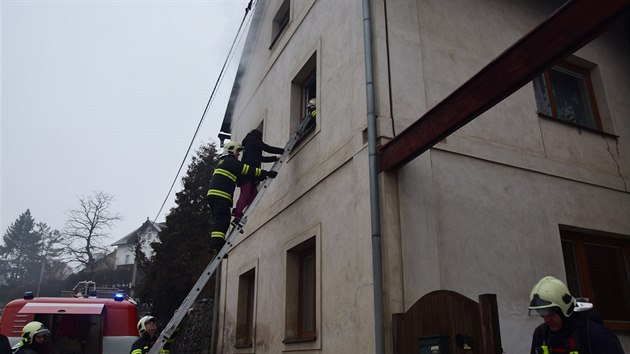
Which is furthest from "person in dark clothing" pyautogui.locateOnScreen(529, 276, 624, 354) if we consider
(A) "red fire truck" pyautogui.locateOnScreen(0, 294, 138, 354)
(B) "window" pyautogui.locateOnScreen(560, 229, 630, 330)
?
(A) "red fire truck" pyautogui.locateOnScreen(0, 294, 138, 354)

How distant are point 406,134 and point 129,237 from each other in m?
62.5

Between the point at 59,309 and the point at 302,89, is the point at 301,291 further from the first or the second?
the point at 59,309

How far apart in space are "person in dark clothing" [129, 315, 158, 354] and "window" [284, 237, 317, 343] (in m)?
1.78

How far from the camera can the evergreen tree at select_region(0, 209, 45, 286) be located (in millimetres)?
56031

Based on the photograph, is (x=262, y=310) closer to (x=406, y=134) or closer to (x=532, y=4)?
(x=406, y=134)

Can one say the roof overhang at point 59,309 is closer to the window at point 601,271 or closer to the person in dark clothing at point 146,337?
the person in dark clothing at point 146,337

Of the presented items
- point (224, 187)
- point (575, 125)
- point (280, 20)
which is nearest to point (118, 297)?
point (224, 187)

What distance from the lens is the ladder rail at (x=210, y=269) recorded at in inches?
245

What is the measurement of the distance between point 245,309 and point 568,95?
22.2 feet

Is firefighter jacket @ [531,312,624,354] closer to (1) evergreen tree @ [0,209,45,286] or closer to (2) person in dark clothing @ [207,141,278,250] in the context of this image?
(2) person in dark clothing @ [207,141,278,250]

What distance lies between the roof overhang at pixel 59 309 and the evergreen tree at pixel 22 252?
171 ft

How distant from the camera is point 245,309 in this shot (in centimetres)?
976

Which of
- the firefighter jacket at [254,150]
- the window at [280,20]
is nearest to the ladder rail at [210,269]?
the firefighter jacket at [254,150]

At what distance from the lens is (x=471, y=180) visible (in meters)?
5.77
